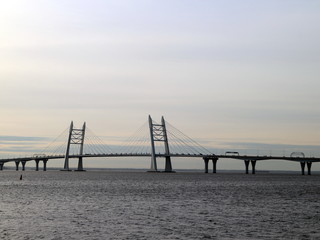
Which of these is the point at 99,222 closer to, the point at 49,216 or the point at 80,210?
the point at 49,216

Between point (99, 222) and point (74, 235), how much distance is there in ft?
20.5

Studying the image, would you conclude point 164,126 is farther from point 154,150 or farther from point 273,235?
point 273,235

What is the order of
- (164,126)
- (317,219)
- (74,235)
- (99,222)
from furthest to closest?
(164,126)
(317,219)
(99,222)
(74,235)

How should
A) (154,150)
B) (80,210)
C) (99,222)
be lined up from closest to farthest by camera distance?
(99,222) → (80,210) → (154,150)

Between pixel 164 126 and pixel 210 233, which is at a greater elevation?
pixel 164 126

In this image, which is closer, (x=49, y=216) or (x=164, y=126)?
(x=49, y=216)

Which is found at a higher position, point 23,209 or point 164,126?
point 164,126

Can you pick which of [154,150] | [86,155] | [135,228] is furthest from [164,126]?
[135,228]

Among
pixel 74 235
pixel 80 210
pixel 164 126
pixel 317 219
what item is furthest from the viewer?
pixel 164 126

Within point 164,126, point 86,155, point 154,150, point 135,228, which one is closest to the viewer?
point 135,228

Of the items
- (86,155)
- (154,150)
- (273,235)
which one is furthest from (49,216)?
(86,155)

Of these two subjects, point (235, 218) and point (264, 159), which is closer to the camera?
point (235, 218)

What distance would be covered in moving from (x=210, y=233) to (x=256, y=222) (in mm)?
6686

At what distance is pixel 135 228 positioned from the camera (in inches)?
1350
